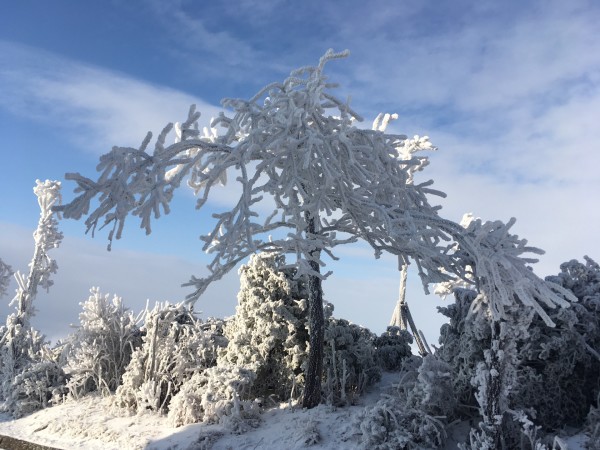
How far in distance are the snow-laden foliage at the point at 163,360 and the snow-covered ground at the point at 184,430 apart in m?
0.37

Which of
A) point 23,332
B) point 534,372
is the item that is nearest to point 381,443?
point 534,372

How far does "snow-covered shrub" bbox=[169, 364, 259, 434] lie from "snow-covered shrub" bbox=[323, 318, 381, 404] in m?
1.35

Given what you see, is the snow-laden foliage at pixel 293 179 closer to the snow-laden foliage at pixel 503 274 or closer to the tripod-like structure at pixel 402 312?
the snow-laden foliage at pixel 503 274

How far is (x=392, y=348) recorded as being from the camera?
35.3 feet

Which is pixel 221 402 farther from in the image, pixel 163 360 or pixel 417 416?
pixel 417 416

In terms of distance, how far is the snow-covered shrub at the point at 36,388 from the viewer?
11.9 m

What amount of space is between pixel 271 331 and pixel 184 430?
221 cm

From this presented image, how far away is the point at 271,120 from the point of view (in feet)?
26.9

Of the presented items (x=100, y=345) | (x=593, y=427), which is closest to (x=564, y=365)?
(x=593, y=427)

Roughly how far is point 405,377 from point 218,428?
10.8 ft

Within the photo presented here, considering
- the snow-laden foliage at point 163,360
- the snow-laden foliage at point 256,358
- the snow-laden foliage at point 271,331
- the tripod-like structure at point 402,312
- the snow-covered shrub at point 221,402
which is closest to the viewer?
the snow-covered shrub at point 221,402

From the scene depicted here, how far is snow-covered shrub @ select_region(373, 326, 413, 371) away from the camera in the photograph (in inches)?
424

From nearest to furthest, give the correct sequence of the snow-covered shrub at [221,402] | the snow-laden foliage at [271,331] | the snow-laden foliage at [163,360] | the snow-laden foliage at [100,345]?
the snow-covered shrub at [221,402], the snow-laden foliage at [271,331], the snow-laden foliage at [163,360], the snow-laden foliage at [100,345]

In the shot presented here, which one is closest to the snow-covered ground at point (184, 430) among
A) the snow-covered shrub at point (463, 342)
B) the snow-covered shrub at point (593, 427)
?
the snow-covered shrub at point (593, 427)
